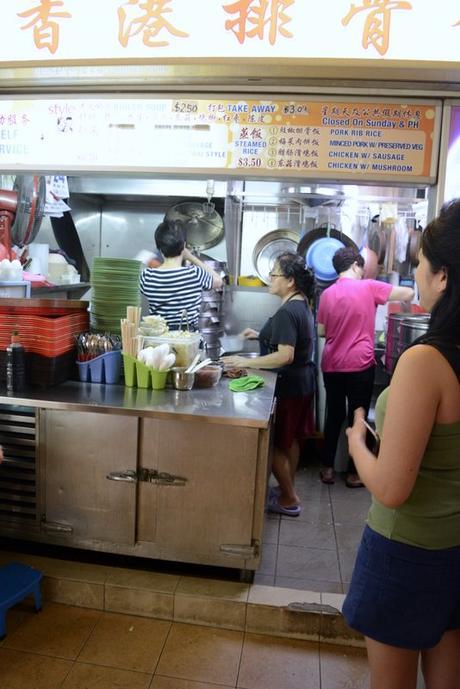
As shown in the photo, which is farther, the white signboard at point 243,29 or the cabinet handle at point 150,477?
the cabinet handle at point 150,477

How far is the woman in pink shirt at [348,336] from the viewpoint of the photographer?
4.17 metres

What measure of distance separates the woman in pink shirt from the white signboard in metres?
2.28

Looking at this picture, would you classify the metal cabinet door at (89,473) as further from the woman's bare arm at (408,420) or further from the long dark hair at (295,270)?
the long dark hair at (295,270)

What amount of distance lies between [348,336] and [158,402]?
2036mm

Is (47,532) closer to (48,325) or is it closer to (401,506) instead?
(48,325)

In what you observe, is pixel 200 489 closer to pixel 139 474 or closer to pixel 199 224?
pixel 139 474

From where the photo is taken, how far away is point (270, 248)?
5.13 metres

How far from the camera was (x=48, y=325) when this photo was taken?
2.78 m

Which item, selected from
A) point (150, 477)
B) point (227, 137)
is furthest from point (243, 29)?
point (150, 477)

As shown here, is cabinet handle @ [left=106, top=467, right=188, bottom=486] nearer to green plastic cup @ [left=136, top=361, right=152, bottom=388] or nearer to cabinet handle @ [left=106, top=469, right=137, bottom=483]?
cabinet handle @ [left=106, top=469, right=137, bottom=483]

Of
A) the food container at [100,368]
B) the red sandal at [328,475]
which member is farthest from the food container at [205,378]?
the red sandal at [328,475]

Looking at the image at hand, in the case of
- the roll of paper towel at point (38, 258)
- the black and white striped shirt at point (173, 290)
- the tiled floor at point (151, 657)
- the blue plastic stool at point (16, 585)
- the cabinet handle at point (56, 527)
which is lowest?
the tiled floor at point (151, 657)

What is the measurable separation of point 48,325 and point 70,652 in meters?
1.51

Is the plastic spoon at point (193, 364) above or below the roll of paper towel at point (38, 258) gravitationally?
below
